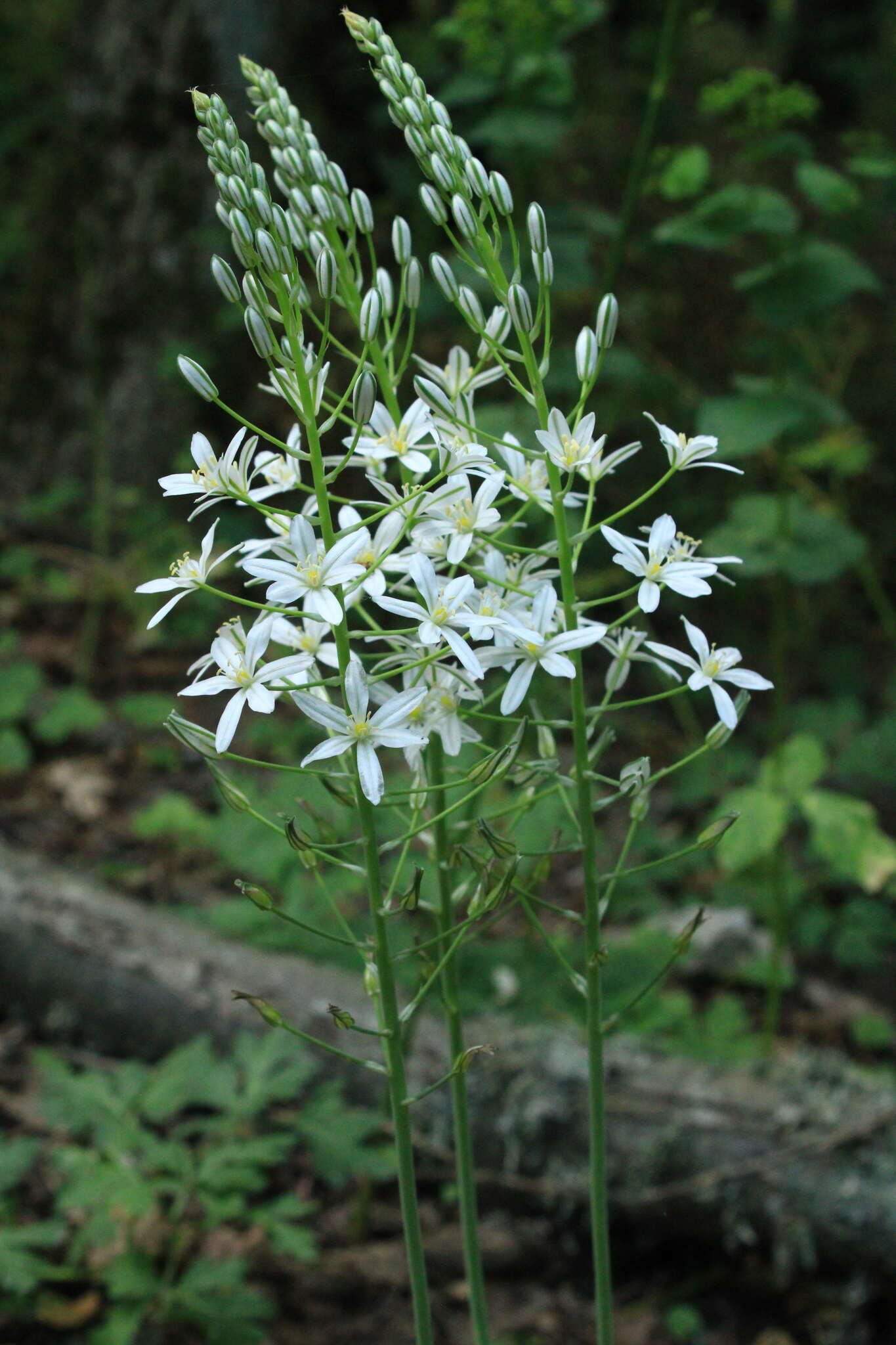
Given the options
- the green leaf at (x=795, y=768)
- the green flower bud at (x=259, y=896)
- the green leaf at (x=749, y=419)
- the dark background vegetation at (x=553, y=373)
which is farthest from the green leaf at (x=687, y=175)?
the green flower bud at (x=259, y=896)

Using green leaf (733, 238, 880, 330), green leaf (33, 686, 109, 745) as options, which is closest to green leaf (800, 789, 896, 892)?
green leaf (733, 238, 880, 330)

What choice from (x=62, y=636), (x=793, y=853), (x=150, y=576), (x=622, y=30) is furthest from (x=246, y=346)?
(x=793, y=853)

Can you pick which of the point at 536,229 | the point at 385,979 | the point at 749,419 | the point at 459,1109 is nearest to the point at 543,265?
the point at 536,229

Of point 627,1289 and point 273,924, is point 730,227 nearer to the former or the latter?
point 273,924

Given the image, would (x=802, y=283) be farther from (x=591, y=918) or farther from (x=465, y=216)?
(x=591, y=918)

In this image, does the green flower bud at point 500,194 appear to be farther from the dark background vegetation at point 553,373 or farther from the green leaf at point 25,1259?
the green leaf at point 25,1259

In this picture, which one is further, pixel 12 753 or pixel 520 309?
pixel 12 753

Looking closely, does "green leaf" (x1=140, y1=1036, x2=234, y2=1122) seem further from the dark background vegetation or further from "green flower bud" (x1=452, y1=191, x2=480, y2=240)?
"green flower bud" (x1=452, y1=191, x2=480, y2=240)
